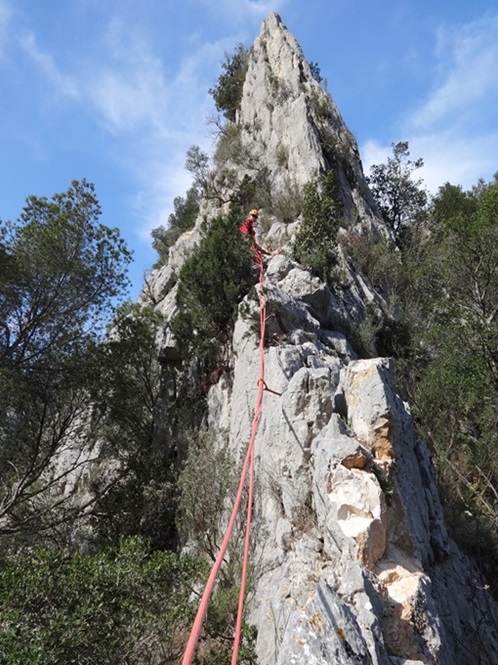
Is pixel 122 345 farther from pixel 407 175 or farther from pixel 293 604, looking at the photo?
pixel 407 175

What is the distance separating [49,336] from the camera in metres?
12.4

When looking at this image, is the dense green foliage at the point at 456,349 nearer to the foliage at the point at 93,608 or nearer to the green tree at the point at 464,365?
the green tree at the point at 464,365

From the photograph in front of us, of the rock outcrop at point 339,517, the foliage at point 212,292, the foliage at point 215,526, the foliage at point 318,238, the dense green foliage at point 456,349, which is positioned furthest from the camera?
the foliage at point 318,238

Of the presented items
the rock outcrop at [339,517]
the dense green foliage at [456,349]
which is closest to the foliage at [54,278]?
the rock outcrop at [339,517]

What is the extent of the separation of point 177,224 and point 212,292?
54.2ft

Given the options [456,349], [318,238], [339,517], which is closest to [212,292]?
[318,238]

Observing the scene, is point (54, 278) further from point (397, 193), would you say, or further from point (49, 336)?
point (397, 193)

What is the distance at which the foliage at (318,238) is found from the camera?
13023 millimetres

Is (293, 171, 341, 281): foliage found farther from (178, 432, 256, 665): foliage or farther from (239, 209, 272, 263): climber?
(178, 432, 256, 665): foliage

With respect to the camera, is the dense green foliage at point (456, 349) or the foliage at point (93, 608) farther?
the dense green foliage at point (456, 349)

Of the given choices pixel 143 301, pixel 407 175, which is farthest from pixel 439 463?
pixel 407 175

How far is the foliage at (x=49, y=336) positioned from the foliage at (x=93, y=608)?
5.87 metres

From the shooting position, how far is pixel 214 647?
6340 millimetres

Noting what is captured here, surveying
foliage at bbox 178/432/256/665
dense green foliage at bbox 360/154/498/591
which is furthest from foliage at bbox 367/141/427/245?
foliage at bbox 178/432/256/665
